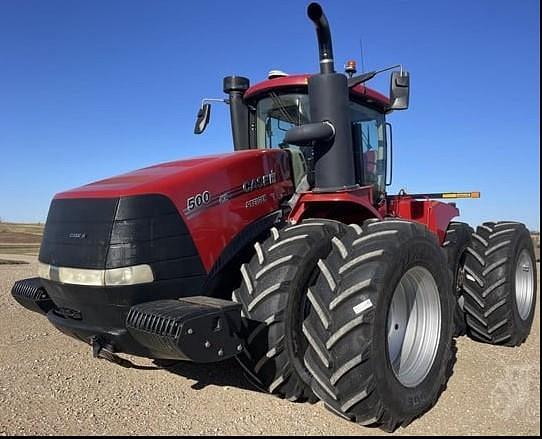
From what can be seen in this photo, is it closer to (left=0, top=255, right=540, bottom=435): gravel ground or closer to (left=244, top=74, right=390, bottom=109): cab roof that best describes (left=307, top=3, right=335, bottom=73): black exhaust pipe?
(left=244, top=74, right=390, bottom=109): cab roof

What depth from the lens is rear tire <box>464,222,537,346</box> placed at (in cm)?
532

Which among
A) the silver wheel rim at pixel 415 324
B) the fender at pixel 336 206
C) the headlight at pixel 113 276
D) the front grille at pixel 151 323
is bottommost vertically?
the silver wheel rim at pixel 415 324

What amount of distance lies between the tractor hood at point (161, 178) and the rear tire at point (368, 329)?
3.38 ft

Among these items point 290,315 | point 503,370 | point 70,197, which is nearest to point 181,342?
point 290,315

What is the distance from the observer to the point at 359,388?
3.06 metres

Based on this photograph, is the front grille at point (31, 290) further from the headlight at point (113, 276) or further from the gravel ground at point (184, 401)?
the headlight at point (113, 276)

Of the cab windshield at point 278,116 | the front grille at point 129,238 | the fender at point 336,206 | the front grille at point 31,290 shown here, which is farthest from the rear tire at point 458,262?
the front grille at point 31,290

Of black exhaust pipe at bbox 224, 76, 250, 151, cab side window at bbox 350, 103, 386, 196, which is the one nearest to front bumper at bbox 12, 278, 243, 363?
black exhaust pipe at bbox 224, 76, 250, 151

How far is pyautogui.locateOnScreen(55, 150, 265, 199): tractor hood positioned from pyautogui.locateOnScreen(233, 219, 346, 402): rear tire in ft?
2.17

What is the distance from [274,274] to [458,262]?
3.04 m

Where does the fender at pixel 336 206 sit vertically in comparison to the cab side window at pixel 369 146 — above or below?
below

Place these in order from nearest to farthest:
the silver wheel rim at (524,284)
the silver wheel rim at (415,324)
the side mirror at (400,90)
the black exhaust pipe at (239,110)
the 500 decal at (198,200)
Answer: the 500 decal at (198,200), the silver wheel rim at (415,324), the side mirror at (400,90), the black exhaust pipe at (239,110), the silver wheel rim at (524,284)

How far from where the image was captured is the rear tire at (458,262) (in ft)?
18.0

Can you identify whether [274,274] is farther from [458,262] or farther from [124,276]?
[458,262]
